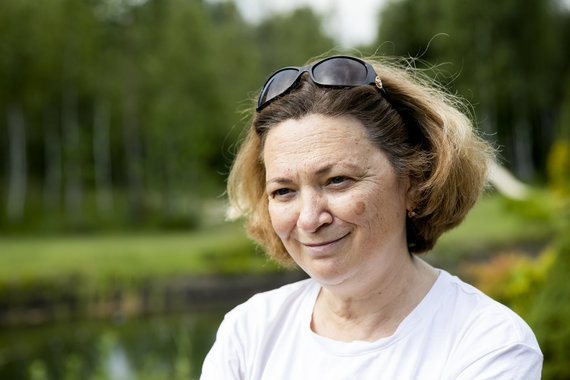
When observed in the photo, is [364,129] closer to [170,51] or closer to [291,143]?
[291,143]

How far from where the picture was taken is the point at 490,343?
48.4 inches

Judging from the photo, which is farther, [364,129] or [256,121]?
[256,121]

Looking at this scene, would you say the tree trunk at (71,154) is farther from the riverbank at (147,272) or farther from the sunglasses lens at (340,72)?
the sunglasses lens at (340,72)

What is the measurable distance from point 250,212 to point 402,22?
2388 cm

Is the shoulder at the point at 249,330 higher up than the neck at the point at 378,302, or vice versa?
the neck at the point at 378,302

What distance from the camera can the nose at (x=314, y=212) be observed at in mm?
1361

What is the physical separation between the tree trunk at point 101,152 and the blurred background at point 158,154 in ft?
0.24

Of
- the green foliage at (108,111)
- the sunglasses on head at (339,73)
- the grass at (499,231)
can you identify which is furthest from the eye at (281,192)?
the green foliage at (108,111)

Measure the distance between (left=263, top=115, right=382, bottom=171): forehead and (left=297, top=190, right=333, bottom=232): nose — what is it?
0.07m

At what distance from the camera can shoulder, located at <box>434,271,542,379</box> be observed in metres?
1.20

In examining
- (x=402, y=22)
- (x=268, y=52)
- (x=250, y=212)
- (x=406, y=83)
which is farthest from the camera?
(x=268, y=52)

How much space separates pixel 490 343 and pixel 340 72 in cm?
66

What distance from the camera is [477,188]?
1609 mm

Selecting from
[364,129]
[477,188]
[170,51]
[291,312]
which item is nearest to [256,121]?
[364,129]
